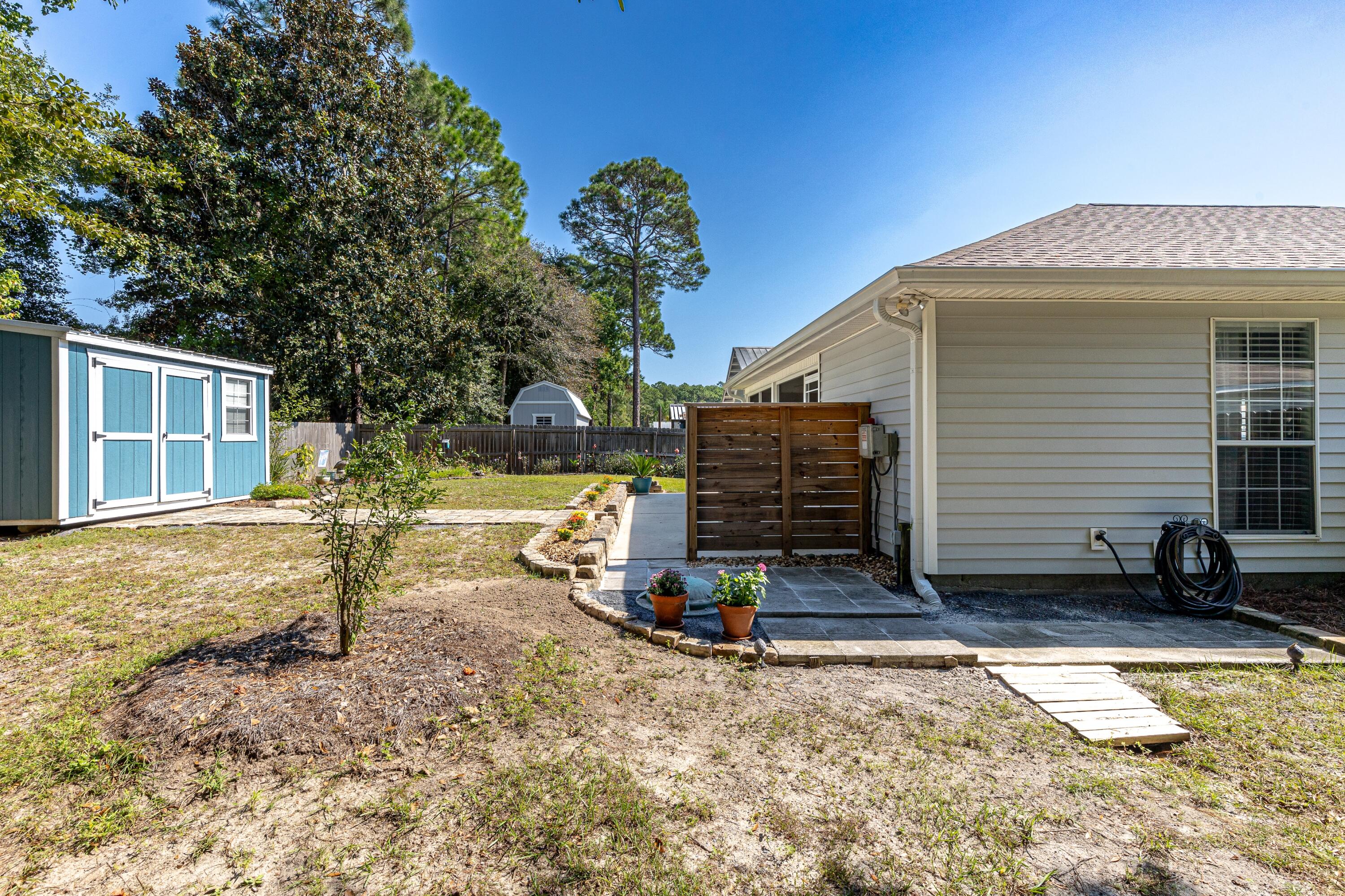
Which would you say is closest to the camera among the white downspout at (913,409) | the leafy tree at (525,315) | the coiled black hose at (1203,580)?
the coiled black hose at (1203,580)

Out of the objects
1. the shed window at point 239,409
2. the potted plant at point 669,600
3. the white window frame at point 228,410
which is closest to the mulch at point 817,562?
the potted plant at point 669,600

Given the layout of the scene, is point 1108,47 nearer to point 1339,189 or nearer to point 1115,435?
point 1339,189

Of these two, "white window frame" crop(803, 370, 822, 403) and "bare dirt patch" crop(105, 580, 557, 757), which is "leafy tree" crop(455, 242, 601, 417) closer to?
"white window frame" crop(803, 370, 822, 403)

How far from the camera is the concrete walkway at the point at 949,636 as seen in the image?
3258 mm

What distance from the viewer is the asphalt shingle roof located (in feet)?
14.3

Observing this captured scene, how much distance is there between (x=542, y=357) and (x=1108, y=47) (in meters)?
20.5

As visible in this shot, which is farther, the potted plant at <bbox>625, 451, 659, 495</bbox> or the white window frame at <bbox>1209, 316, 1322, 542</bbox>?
the potted plant at <bbox>625, 451, 659, 495</bbox>

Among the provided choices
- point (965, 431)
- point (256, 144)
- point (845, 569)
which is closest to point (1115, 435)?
point (965, 431)

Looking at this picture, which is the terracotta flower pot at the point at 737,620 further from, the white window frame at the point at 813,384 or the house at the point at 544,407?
the house at the point at 544,407

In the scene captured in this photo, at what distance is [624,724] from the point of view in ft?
8.08

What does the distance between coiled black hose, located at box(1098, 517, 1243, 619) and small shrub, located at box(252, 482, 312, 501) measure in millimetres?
11499

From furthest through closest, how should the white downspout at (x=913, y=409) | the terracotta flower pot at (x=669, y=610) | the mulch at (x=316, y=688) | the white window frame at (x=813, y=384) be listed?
the white window frame at (x=813, y=384) → the white downspout at (x=913, y=409) → the terracotta flower pot at (x=669, y=610) → the mulch at (x=316, y=688)

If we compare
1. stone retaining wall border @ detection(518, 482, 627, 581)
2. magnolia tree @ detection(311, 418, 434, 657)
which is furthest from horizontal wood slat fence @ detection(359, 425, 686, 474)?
magnolia tree @ detection(311, 418, 434, 657)

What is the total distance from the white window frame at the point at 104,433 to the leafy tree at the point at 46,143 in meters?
2.72
